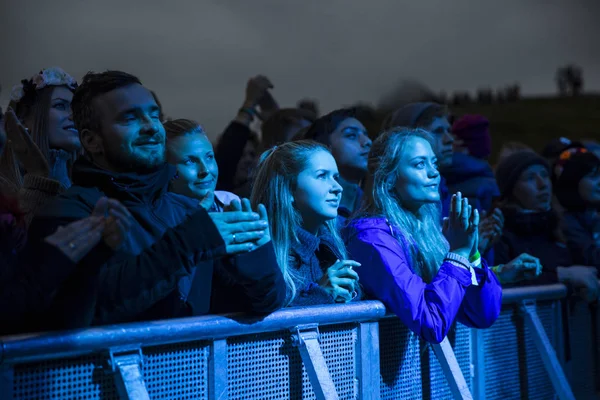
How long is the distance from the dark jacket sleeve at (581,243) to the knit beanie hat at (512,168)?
0.50 metres

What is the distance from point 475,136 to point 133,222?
4.36 m

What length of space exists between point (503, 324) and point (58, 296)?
278 centimetres

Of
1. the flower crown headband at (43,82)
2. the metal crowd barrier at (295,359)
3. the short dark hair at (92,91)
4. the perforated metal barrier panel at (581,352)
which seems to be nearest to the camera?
the metal crowd barrier at (295,359)

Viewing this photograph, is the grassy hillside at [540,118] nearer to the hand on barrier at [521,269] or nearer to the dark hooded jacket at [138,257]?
the hand on barrier at [521,269]

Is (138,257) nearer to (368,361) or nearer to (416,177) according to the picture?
(368,361)

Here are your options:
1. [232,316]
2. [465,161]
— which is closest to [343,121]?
[465,161]

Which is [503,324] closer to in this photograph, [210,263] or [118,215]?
[210,263]

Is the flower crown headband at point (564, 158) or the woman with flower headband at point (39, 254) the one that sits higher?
the woman with flower headband at point (39, 254)

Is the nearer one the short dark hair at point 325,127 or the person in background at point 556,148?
the short dark hair at point 325,127

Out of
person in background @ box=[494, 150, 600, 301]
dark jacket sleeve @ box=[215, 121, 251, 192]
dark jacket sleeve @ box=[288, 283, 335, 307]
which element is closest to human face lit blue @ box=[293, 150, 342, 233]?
dark jacket sleeve @ box=[288, 283, 335, 307]

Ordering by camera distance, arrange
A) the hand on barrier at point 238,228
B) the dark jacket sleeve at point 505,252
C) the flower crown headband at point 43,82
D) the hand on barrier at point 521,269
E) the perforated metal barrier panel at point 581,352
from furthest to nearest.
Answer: the dark jacket sleeve at point 505,252
the perforated metal barrier panel at point 581,352
the hand on barrier at point 521,269
the flower crown headband at point 43,82
the hand on barrier at point 238,228

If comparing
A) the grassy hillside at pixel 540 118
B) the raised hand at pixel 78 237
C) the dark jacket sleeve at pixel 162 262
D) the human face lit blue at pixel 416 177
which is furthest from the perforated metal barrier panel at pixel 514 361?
the grassy hillside at pixel 540 118

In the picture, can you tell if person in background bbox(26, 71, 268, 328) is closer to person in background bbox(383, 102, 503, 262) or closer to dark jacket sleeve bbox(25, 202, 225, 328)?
dark jacket sleeve bbox(25, 202, 225, 328)

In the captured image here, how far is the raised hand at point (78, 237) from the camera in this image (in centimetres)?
225
